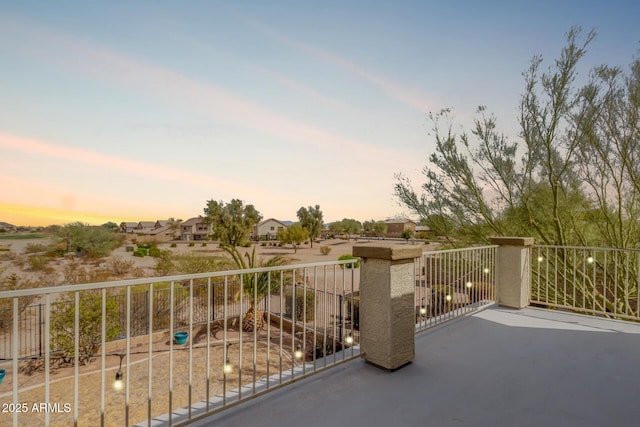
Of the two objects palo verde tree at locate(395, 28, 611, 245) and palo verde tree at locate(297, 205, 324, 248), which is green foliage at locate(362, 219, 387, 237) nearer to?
palo verde tree at locate(297, 205, 324, 248)

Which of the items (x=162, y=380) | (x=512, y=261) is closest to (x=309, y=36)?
(x=512, y=261)

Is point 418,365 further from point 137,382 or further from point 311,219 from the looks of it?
point 311,219

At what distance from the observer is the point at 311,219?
164 feet

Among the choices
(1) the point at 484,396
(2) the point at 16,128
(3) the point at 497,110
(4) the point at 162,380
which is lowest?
(4) the point at 162,380

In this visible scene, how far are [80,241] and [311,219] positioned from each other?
2971 cm

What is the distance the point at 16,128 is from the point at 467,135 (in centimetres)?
1595

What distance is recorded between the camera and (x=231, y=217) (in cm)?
3594

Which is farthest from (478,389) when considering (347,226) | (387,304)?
(347,226)

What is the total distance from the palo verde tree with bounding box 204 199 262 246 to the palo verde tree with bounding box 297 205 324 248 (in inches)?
536

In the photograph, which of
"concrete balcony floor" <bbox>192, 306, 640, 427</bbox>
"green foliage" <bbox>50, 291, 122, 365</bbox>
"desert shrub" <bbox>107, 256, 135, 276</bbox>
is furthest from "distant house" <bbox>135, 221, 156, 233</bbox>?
"concrete balcony floor" <bbox>192, 306, 640, 427</bbox>

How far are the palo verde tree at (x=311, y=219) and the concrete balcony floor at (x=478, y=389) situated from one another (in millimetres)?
46007

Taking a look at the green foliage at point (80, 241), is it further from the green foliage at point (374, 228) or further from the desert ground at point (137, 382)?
the green foliage at point (374, 228)

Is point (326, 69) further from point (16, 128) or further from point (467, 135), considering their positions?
point (16, 128)

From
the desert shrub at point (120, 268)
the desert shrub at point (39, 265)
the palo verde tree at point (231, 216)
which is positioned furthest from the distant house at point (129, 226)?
the desert shrub at point (120, 268)
